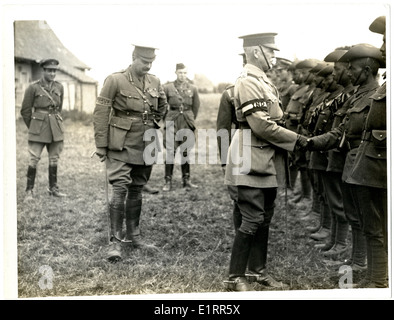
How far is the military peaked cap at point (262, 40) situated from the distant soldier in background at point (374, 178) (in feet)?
3.31

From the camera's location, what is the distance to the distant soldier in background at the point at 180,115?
26.5 feet

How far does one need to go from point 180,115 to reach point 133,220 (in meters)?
3.07

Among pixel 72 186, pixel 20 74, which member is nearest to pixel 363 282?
pixel 72 186

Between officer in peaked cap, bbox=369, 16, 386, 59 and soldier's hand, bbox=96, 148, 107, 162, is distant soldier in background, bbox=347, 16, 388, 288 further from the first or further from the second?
soldier's hand, bbox=96, 148, 107, 162

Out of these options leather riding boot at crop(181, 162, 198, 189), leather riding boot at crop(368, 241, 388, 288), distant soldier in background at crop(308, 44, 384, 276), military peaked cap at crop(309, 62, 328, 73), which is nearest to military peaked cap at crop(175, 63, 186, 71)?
military peaked cap at crop(309, 62, 328, 73)

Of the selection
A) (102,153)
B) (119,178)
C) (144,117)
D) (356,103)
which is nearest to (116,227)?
(119,178)

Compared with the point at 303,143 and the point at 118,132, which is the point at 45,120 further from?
the point at 303,143

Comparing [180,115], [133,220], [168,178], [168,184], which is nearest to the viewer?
[133,220]

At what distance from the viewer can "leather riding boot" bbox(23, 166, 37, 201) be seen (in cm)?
616

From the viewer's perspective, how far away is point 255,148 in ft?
17.8

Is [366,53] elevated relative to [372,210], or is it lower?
Answer: elevated

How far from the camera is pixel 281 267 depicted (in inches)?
237

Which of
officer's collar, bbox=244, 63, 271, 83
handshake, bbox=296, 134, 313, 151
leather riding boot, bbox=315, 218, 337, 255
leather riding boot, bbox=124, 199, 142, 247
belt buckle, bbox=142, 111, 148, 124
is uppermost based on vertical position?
officer's collar, bbox=244, 63, 271, 83

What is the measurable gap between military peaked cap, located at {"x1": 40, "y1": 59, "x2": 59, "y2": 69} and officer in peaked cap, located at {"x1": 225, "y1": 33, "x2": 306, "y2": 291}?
2009 millimetres
